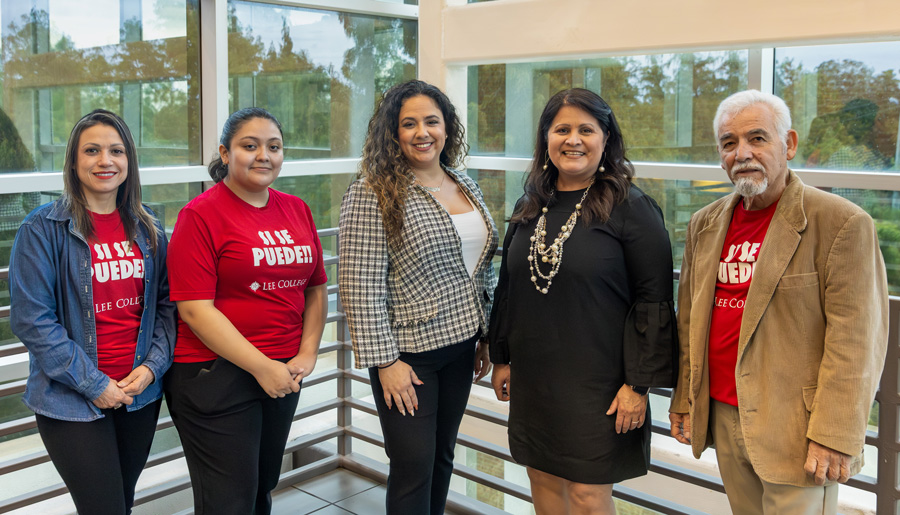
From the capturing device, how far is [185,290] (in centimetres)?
229

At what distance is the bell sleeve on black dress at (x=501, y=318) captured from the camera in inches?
97.9

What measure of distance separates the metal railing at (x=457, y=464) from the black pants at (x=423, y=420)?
46 cm

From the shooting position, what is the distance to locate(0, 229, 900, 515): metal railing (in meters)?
2.27

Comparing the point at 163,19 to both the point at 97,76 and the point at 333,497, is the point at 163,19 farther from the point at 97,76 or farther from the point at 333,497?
the point at 333,497

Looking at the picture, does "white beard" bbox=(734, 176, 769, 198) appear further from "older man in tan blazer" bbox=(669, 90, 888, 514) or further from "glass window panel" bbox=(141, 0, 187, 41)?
"glass window panel" bbox=(141, 0, 187, 41)

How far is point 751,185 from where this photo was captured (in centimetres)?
199

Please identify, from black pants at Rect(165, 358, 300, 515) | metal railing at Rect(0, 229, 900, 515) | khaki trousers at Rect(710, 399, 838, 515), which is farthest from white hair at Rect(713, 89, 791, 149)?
black pants at Rect(165, 358, 300, 515)

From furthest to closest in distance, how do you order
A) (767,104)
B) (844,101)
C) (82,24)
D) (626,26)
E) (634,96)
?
(634,96)
(844,101)
(626,26)
(82,24)
(767,104)

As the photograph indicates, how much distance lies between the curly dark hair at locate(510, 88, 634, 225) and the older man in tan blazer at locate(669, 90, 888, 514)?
11.5 inches

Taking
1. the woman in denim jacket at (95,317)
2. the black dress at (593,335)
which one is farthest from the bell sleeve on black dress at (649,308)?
the woman in denim jacket at (95,317)

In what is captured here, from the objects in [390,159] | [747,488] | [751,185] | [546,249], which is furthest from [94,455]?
[751,185]

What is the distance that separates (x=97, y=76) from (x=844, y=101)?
3896mm

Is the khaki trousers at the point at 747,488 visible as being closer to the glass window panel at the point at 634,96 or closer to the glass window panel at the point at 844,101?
the glass window panel at the point at 844,101

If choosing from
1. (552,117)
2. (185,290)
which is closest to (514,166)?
(552,117)
